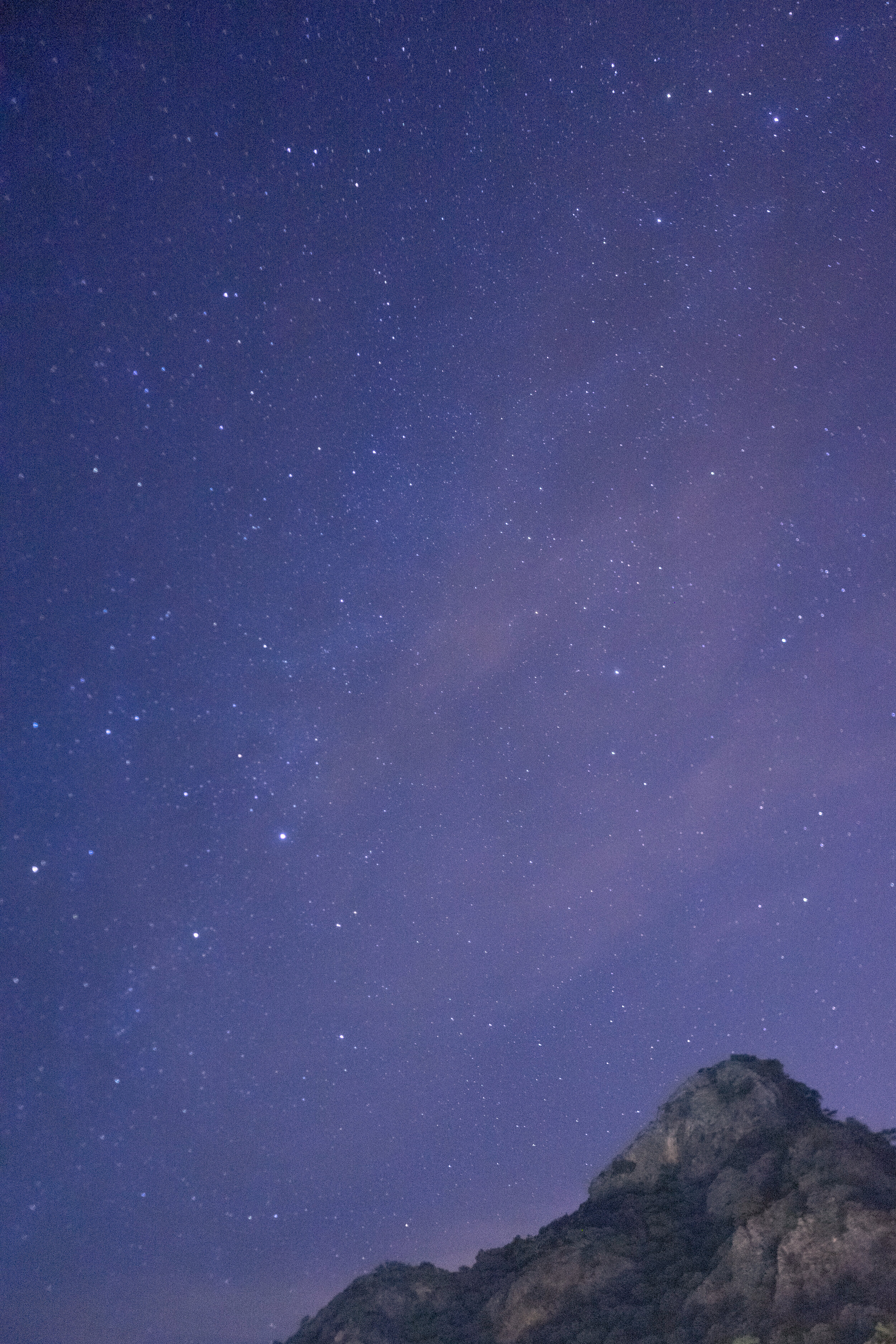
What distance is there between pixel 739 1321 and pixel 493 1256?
753 inches

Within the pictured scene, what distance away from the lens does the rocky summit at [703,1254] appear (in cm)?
3102

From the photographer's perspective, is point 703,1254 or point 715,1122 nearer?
point 703,1254

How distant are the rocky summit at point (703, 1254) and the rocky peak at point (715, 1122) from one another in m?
0.08

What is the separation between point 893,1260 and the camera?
30250 millimetres

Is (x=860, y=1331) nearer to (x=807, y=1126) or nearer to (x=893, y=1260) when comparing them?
(x=893, y=1260)

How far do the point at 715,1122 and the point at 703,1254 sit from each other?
7794 mm

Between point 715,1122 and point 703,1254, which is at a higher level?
point 715,1122

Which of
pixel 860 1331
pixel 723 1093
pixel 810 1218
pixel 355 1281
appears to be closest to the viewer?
pixel 860 1331

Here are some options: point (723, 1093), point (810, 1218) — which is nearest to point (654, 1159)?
point (723, 1093)

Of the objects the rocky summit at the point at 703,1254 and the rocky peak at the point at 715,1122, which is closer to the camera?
the rocky summit at the point at 703,1254

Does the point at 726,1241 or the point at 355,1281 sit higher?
the point at 355,1281

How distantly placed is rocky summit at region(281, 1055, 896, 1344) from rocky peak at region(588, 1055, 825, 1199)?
0.25 feet

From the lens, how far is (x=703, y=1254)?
3756 cm

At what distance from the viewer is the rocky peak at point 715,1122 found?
4322 centimetres
